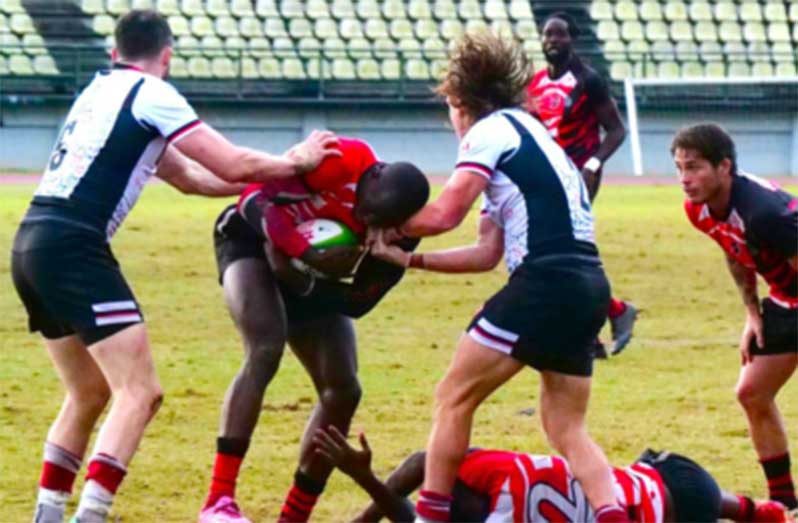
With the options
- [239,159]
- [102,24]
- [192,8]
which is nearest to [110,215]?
[239,159]

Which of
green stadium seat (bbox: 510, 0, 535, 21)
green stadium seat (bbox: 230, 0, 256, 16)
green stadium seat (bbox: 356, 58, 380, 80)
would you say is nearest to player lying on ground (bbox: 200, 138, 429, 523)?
green stadium seat (bbox: 356, 58, 380, 80)

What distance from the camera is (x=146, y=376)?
25.3ft

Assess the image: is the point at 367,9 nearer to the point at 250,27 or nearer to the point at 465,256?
the point at 250,27

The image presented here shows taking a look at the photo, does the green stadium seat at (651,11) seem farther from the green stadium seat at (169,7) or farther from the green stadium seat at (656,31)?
the green stadium seat at (169,7)

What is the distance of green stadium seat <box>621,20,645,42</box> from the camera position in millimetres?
39094

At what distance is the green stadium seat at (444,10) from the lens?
3872 cm

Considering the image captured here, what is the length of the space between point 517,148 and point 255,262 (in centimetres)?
152

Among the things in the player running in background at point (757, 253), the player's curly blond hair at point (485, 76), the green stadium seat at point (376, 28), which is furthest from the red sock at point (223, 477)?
the green stadium seat at point (376, 28)

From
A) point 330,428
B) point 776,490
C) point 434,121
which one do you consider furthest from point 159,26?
point 434,121

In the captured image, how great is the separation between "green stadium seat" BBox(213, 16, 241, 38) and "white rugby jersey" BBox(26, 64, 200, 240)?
29.9 metres

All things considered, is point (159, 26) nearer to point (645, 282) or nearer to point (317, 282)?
point (317, 282)

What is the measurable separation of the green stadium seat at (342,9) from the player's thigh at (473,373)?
103 ft

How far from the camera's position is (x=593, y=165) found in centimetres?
1423

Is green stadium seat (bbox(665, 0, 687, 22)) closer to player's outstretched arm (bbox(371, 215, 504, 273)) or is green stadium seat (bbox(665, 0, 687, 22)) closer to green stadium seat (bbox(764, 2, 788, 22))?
green stadium seat (bbox(764, 2, 788, 22))
